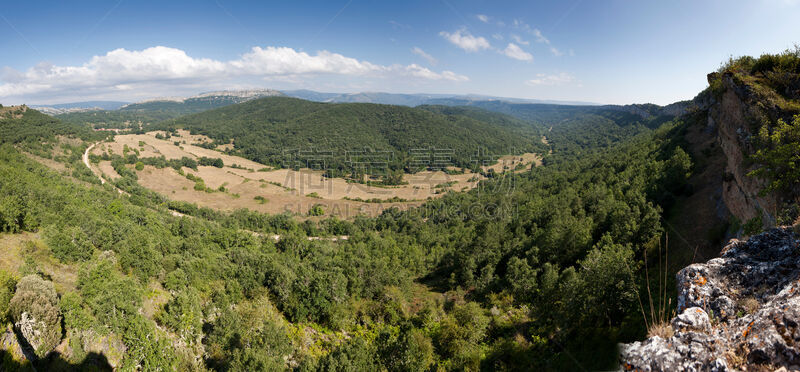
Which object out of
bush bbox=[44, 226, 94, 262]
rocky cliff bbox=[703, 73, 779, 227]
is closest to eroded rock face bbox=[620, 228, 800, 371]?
rocky cliff bbox=[703, 73, 779, 227]

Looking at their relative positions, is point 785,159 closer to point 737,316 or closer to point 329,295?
point 737,316

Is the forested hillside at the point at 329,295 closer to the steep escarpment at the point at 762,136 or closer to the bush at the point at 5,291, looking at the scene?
the bush at the point at 5,291

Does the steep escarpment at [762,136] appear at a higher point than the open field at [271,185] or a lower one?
higher

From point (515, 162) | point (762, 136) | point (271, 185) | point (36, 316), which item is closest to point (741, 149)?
point (762, 136)

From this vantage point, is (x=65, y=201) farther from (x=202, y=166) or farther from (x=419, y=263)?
(x=202, y=166)

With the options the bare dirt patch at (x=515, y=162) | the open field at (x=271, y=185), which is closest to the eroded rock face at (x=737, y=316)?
the open field at (x=271, y=185)

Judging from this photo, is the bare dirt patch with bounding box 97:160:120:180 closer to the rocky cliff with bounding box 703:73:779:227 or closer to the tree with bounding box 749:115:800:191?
the tree with bounding box 749:115:800:191

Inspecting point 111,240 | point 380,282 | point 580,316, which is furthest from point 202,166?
point 580,316
